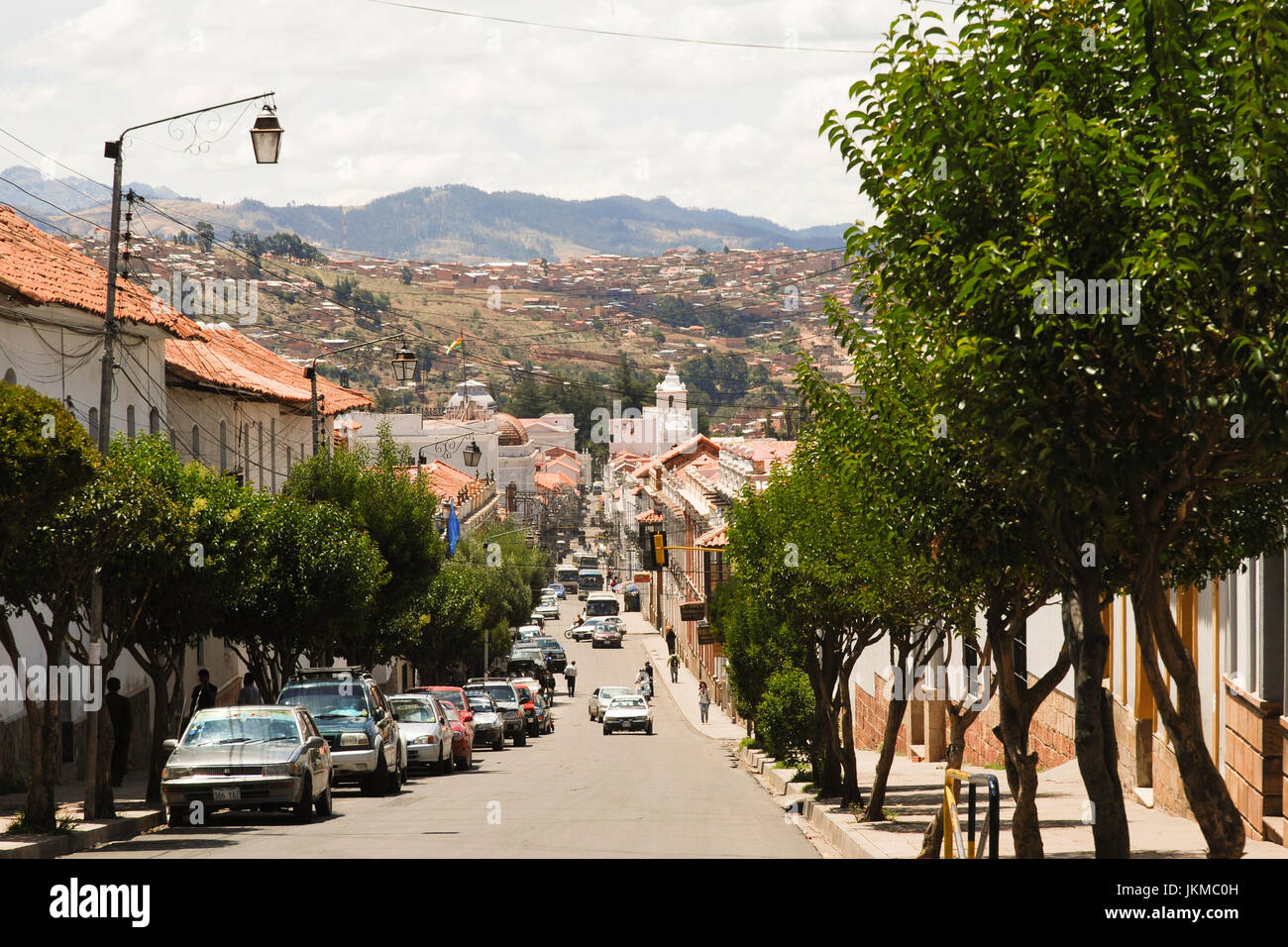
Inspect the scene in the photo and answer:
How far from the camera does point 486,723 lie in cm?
4159

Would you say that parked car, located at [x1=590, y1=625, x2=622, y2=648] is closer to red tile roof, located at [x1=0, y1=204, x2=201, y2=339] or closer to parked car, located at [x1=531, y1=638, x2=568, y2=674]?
parked car, located at [x1=531, y1=638, x2=568, y2=674]

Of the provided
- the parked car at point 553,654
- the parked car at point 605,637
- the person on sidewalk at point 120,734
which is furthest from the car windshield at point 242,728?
the parked car at point 605,637

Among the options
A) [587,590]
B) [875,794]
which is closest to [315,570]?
[875,794]

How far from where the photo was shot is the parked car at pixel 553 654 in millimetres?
Answer: 82188

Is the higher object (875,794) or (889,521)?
(889,521)

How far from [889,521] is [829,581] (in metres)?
10.6

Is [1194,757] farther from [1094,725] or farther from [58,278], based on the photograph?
[58,278]

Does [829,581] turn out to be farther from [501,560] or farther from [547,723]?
[501,560]

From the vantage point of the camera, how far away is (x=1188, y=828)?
16.9m

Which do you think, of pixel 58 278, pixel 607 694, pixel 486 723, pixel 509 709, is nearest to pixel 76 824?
pixel 58 278

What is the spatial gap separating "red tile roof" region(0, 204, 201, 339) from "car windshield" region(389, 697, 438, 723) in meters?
8.66

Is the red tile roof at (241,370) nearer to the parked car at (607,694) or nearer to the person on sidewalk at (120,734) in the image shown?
the person on sidewalk at (120,734)

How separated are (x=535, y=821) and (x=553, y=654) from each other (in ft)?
211
